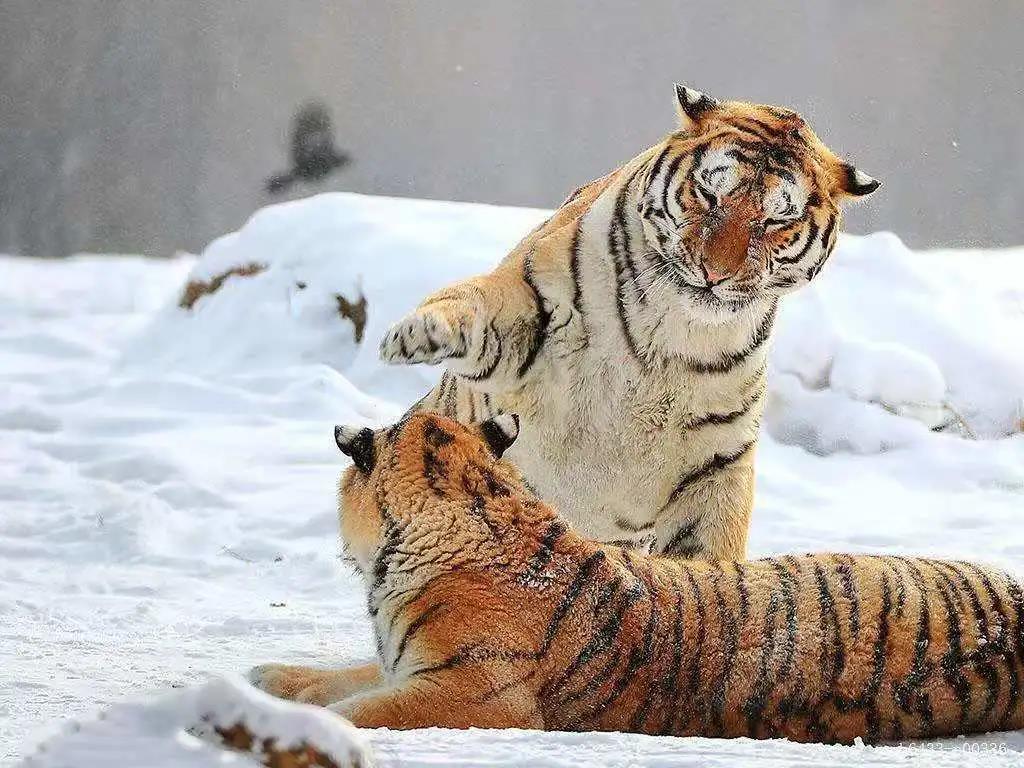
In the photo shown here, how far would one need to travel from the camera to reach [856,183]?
9.57ft

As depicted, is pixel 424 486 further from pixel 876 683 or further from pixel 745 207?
pixel 745 207

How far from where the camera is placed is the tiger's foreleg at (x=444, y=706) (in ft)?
6.48

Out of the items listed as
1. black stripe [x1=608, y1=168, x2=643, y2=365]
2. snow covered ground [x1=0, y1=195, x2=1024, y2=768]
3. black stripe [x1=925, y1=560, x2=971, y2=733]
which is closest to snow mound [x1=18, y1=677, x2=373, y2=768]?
snow covered ground [x1=0, y1=195, x2=1024, y2=768]

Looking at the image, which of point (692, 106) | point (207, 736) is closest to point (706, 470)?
point (692, 106)

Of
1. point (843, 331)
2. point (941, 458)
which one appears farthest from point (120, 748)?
point (843, 331)

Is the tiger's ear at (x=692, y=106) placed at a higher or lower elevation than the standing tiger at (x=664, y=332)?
higher

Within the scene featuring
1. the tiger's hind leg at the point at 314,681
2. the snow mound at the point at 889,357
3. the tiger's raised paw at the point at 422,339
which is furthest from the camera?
the snow mound at the point at 889,357

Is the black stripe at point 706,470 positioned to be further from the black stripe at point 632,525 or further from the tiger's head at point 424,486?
the tiger's head at point 424,486

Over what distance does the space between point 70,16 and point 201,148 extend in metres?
1.65

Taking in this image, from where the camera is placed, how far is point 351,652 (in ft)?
9.59

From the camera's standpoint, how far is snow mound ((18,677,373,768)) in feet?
3.76

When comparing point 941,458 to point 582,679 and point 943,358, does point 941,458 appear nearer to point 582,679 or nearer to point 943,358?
point 943,358

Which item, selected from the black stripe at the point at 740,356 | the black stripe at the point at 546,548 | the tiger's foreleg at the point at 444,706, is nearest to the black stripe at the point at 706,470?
the black stripe at the point at 740,356

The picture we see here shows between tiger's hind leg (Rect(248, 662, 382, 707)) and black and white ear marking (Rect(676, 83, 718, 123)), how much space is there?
4.48 ft
